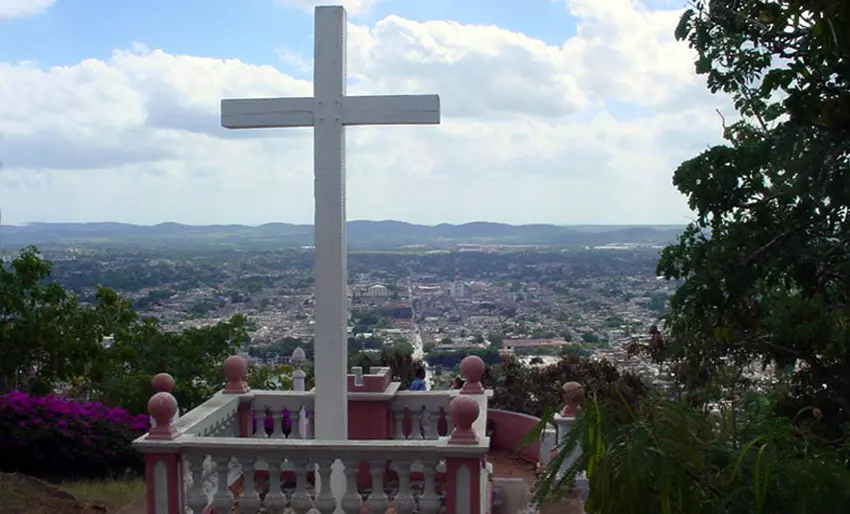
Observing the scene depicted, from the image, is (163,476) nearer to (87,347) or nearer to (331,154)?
(331,154)

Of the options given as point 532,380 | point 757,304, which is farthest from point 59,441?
point 757,304

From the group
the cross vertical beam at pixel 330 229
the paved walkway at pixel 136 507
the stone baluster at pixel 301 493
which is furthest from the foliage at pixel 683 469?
the paved walkway at pixel 136 507

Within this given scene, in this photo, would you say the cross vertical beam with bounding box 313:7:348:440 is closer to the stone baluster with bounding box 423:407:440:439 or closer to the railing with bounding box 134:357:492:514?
the railing with bounding box 134:357:492:514

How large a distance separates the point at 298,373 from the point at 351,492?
3.21m

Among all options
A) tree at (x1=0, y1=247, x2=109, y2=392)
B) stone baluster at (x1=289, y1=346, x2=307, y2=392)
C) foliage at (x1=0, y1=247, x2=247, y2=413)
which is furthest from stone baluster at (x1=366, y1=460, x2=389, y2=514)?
tree at (x1=0, y1=247, x2=109, y2=392)

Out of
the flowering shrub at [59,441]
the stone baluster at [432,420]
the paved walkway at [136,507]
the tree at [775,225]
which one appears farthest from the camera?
the flowering shrub at [59,441]

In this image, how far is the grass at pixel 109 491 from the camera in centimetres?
704

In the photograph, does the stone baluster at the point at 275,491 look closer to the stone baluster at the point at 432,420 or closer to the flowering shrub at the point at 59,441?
the stone baluster at the point at 432,420

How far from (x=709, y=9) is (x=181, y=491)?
5.67 m

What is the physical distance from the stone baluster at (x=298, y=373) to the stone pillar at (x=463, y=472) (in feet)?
11.0

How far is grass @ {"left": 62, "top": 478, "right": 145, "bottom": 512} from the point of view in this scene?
704 cm

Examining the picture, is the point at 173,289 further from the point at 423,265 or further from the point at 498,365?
the point at 498,365

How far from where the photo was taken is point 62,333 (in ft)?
32.6

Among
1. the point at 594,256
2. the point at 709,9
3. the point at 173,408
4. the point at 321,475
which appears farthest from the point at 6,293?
the point at 594,256
